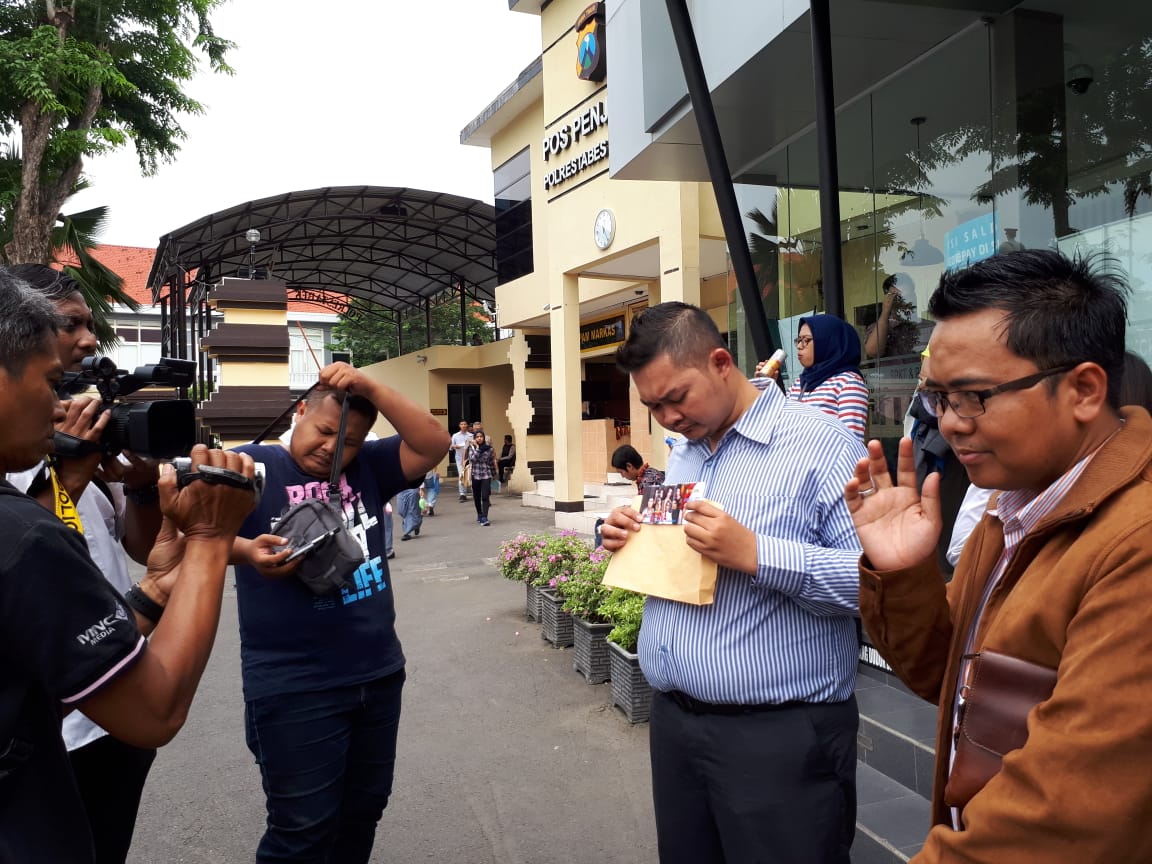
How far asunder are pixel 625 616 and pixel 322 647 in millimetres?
3019

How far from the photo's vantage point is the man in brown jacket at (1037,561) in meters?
1.02

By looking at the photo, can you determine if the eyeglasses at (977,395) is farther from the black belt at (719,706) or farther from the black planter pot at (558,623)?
the black planter pot at (558,623)

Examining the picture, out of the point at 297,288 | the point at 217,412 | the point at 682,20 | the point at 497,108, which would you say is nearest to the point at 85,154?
the point at 217,412

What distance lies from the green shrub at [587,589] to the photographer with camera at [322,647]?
3.08 m

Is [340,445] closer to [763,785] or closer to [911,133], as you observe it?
[763,785]

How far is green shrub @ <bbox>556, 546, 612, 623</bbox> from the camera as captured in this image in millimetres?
5848

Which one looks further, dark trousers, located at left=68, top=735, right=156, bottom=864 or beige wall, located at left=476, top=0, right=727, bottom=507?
beige wall, located at left=476, top=0, right=727, bottom=507

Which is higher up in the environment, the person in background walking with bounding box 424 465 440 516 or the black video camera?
the black video camera

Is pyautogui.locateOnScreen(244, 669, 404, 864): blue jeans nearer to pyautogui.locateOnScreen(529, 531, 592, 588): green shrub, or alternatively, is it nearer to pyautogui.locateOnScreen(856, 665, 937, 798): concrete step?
pyautogui.locateOnScreen(856, 665, 937, 798): concrete step

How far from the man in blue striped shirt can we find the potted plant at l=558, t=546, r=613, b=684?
3.13 metres

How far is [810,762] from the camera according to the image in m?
1.90

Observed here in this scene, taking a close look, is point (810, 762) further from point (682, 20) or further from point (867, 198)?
point (867, 198)

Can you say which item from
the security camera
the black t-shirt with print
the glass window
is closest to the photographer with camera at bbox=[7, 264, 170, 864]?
the black t-shirt with print

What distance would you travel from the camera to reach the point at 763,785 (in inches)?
74.7
